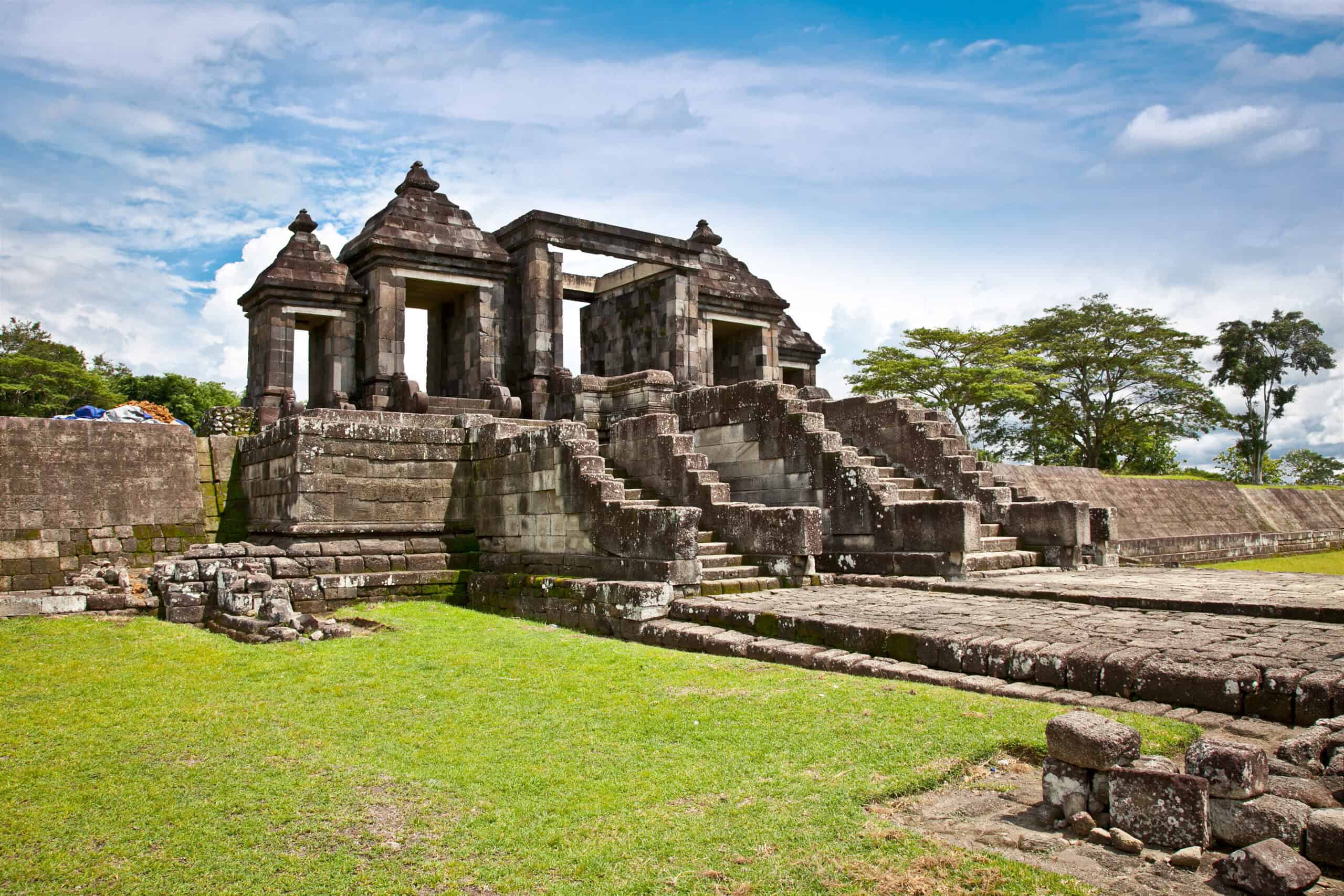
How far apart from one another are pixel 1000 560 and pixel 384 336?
11553 millimetres

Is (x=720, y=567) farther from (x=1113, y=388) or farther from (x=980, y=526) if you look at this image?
(x=1113, y=388)

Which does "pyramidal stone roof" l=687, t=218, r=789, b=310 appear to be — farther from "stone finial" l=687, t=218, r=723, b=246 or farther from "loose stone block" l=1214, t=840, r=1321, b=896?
"loose stone block" l=1214, t=840, r=1321, b=896

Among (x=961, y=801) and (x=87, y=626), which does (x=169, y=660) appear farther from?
(x=961, y=801)

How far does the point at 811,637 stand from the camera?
7.42 meters

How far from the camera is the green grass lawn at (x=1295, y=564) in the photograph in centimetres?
1733

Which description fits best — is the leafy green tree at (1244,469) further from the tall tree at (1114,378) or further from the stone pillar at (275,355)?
the stone pillar at (275,355)

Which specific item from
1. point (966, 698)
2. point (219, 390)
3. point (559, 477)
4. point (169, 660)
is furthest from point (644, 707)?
point (219, 390)

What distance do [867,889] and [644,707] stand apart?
2.57 m

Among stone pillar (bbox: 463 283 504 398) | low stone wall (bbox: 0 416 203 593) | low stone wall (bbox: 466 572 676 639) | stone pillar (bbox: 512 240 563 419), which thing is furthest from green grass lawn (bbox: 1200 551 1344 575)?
low stone wall (bbox: 0 416 203 593)

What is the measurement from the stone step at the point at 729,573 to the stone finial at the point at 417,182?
39.9 ft

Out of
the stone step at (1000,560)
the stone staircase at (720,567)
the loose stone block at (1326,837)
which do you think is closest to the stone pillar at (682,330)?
the stone staircase at (720,567)

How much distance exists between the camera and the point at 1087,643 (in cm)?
624

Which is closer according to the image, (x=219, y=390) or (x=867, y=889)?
(x=867, y=889)

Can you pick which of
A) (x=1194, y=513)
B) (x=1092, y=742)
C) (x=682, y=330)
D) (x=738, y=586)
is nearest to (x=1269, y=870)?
(x=1092, y=742)
